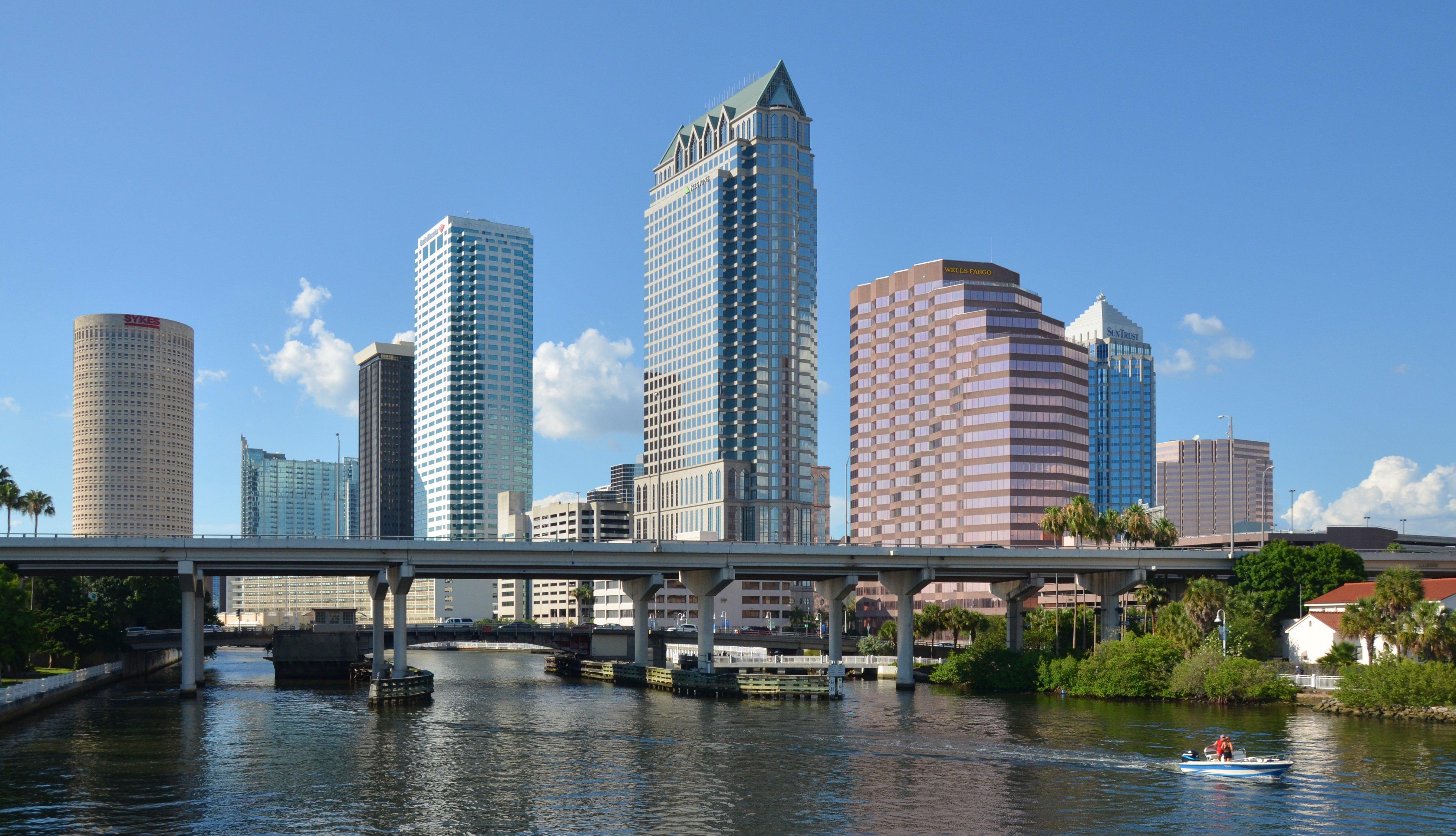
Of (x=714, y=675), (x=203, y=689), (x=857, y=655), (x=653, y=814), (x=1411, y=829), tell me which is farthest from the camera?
(x=857, y=655)

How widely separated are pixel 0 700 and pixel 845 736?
5935cm

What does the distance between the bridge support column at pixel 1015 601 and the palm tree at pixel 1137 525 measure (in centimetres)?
1982

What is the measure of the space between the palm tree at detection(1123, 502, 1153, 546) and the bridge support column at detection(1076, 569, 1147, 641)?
18.1 meters

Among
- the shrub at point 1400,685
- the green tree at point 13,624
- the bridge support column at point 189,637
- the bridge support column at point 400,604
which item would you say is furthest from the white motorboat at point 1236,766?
the bridge support column at point 189,637

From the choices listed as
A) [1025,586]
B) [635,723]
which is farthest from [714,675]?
[1025,586]

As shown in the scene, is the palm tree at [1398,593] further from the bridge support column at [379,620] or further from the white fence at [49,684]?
the white fence at [49,684]

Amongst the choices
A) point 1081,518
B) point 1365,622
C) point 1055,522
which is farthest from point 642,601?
point 1365,622

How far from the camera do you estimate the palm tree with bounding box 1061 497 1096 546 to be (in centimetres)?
16450

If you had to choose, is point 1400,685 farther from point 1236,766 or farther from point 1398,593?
point 1236,766

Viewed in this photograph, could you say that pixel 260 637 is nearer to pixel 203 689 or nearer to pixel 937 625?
pixel 203 689

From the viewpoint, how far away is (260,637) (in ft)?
654

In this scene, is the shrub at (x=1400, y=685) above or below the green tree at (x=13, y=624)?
below

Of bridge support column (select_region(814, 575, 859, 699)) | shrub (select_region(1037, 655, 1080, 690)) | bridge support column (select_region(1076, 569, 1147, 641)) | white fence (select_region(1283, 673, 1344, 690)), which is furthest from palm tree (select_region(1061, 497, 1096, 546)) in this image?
white fence (select_region(1283, 673, 1344, 690))

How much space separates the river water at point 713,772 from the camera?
56.2 metres
